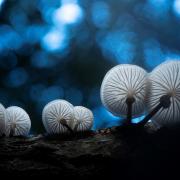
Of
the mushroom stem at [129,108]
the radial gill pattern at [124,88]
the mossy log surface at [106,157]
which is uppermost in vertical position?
the radial gill pattern at [124,88]

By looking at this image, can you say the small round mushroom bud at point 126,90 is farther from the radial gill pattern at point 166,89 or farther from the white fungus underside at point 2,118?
the white fungus underside at point 2,118

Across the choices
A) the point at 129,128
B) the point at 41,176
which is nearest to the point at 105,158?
the point at 129,128

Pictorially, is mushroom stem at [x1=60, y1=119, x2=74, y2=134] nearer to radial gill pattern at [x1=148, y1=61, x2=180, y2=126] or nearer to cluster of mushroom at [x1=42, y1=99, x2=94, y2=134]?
cluster of mushroom at [x1=42, y1=99, x2=94, y2=134]

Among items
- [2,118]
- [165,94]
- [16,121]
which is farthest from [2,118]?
[165,94]

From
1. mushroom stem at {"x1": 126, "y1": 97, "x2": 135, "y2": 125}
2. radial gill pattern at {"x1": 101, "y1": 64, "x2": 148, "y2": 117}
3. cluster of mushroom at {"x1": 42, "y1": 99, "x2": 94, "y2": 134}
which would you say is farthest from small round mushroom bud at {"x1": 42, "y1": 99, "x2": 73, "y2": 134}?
mushroom stem at {"x1": 126, "y1": 97, "x2": 135, "y2": 125}

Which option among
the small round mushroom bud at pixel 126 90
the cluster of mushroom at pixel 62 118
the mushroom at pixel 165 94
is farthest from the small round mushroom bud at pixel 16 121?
the mushroom at pixel 165 94

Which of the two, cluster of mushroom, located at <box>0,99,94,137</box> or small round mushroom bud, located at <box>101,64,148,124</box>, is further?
cluster of mushroom, located at <box>0,99,94,137</box>
